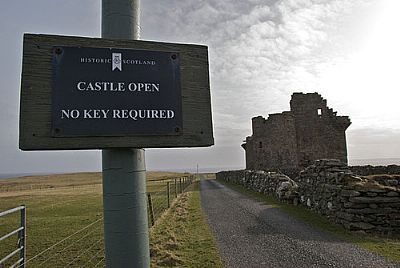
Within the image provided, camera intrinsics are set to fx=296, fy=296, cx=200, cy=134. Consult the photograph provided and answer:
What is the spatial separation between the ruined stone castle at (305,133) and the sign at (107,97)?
32127 millimetres

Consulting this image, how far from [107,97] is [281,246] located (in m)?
5.80

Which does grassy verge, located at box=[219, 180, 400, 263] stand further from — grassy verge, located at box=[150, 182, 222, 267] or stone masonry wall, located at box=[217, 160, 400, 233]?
grassy verge, located at box=[150, 182, 222, 267]

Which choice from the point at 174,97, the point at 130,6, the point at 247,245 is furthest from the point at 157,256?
the point at 130,6

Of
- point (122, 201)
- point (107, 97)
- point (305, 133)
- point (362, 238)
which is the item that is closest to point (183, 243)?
point (362, 238)

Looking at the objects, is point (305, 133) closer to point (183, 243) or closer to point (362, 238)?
point (362, 238)

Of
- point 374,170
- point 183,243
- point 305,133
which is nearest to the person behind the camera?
point 183,243

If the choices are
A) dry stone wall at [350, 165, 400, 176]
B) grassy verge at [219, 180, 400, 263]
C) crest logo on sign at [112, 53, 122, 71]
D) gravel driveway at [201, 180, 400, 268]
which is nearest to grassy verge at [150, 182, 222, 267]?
gravel driveway at [201, 180, 400, 268]

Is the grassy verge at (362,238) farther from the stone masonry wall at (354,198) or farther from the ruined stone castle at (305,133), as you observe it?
the ruined stone castle at (305,133)

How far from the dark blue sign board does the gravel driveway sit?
432 cm

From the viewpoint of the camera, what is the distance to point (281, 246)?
6547 mm

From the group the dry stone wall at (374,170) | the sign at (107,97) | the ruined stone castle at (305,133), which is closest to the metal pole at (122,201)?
the sign at (107,97)

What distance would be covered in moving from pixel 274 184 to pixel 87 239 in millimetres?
9853

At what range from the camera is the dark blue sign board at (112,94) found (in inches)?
79.8

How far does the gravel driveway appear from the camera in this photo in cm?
551
